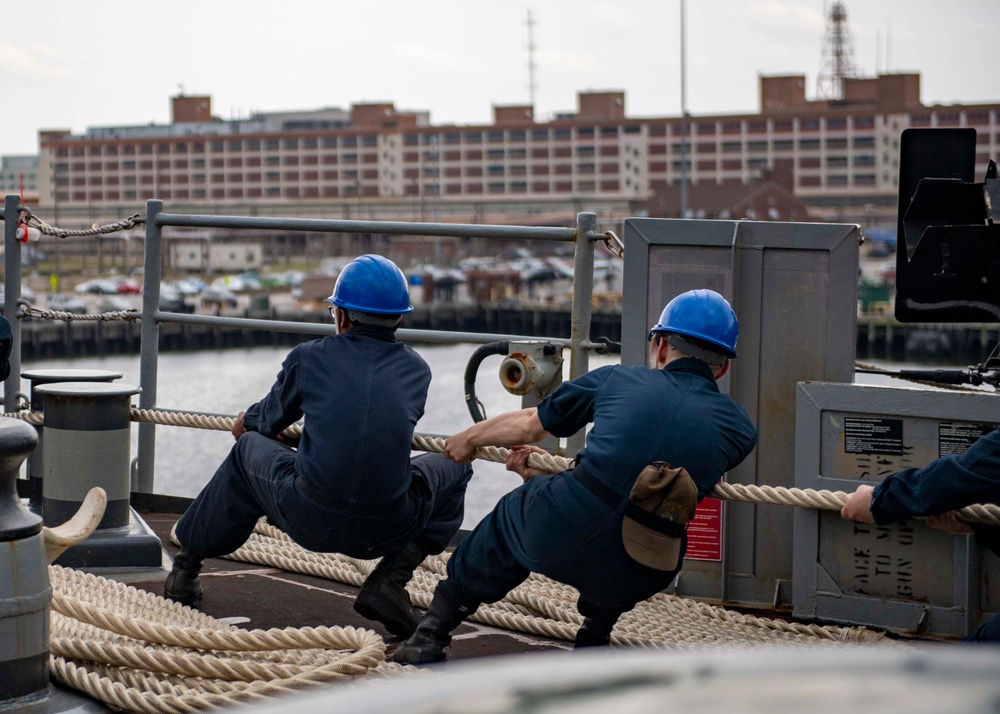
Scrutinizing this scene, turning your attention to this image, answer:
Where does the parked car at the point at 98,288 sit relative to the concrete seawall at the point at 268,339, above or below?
above

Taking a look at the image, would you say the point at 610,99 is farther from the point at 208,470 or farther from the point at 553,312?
the point at 208,470

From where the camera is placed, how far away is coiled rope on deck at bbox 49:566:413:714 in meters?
3.22

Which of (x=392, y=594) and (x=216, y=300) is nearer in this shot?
(x=392, y=594)

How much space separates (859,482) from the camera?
431 cm

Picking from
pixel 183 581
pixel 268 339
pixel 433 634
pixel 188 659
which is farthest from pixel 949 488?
pixel 268 339

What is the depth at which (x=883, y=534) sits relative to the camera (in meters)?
4.26

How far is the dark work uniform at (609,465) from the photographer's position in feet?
11.2

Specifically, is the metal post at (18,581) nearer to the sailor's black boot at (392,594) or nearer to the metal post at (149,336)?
the sailor's black boot at (392,594)

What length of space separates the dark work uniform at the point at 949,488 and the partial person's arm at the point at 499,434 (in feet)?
3.24

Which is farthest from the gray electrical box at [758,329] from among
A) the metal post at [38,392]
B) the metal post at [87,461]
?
the metal post at [38,392]

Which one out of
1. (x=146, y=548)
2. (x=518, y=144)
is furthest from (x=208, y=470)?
(x=518, y=144)

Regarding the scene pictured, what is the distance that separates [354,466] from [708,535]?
152cm

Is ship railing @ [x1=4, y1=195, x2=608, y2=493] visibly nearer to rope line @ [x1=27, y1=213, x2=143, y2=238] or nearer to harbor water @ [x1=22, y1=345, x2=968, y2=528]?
rope line @ [x1=27, y1=213, x2=143, y2=238]

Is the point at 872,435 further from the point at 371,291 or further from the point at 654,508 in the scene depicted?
the point at 371,291
